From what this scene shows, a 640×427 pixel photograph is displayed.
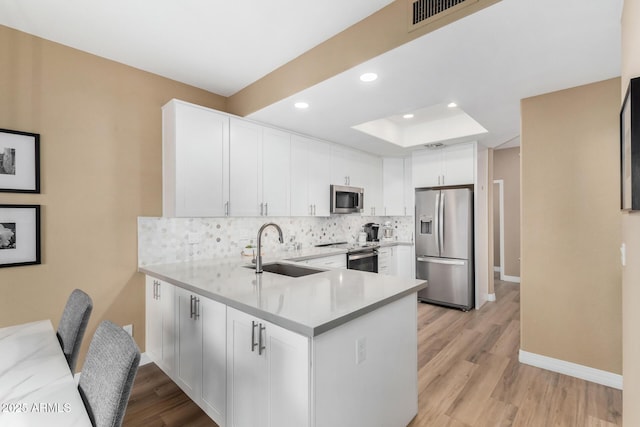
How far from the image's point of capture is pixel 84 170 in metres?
2.36

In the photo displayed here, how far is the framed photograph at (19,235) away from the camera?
202 cm

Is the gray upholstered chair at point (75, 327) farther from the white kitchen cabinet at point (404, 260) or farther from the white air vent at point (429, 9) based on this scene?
the white kitchen cabinet at point (404, 260)

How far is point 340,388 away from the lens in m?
1.40

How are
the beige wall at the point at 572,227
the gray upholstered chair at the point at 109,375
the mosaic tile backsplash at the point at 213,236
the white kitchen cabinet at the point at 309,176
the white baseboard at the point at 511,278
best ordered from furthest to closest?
1. the white baseboard at the point at 511,278
2. the white kitchen cabinet at the point at 309,176
3. the mosaic tile backsplash at the point at 213,236
4. the beige wall at the point at 572,227
5. the gray upholstered chair at the point at 109,375

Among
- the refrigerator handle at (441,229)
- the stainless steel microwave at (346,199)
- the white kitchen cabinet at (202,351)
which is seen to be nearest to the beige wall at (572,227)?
the refrigerator handle at (441,229)

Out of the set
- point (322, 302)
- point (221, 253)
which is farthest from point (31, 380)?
point (221, 253)

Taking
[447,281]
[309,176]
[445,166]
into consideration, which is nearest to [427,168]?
[445,166]

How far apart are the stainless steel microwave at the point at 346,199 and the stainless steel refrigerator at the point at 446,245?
88cm

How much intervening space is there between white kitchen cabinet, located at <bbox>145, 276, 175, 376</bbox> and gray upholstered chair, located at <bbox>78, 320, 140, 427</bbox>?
48.2 inches

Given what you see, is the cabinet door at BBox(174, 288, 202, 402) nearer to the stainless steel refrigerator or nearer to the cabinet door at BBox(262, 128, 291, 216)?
the cabinet door at BBox(262, 128, 291, 216)

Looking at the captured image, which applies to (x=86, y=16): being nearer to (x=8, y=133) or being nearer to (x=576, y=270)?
(x=8, y=133)

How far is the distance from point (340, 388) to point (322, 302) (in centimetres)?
40

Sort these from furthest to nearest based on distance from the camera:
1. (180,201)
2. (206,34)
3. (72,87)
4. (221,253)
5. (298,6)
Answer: (221,253) < (180,201) < (72,87) < (206,34) < (298,6)

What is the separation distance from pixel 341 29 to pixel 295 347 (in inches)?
79.9
